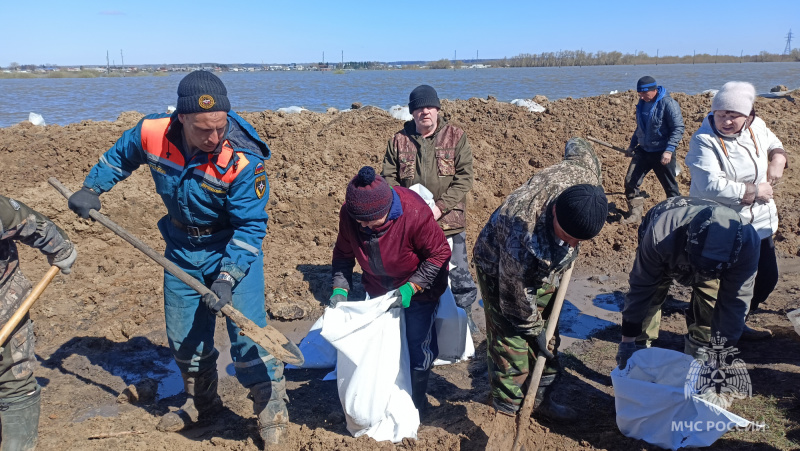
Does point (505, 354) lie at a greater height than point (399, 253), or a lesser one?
lesser

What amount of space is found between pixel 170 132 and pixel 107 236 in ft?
12.8

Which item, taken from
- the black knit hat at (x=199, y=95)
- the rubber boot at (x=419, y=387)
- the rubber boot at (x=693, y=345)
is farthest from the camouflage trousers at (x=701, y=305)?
the black knit hat at (x=199, y=95)

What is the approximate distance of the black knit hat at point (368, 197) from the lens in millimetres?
2719

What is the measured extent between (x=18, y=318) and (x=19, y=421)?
63 cm

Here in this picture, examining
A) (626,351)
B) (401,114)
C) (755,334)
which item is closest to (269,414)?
(626,351)

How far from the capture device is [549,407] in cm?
325

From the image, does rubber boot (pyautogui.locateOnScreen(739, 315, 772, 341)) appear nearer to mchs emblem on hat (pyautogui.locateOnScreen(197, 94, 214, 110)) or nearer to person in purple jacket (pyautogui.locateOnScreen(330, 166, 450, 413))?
person in purple jacket (pyautogui.locateOnScreen(330, 166, 450, 413))

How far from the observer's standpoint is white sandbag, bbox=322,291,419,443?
298 cm

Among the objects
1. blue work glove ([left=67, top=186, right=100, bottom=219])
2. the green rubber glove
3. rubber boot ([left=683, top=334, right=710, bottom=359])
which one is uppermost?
blue work glove ([left=67, top=186, right=100, bottom=219])

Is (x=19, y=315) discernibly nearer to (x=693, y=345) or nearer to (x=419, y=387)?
(x=419, y=387)

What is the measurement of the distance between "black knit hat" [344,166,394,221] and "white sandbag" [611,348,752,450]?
149 centimetres

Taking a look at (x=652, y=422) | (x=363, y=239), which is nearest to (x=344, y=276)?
(x=363, y=239)

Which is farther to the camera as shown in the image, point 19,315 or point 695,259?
point 19,315

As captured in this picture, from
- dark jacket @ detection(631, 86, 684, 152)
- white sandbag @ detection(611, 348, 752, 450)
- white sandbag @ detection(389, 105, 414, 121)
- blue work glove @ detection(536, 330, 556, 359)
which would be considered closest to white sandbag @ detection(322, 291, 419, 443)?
blue work glove @ detection(536, 330, 556, 359)
